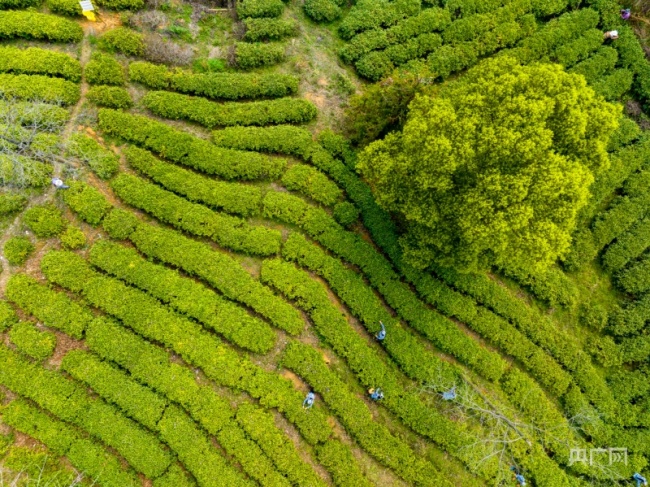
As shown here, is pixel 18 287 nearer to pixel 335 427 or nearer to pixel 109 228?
pixel 109 228

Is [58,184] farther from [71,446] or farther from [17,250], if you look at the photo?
[71,446]

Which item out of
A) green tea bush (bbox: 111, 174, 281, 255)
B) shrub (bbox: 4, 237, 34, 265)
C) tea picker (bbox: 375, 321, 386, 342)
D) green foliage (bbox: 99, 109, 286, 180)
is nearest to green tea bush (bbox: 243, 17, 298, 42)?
green foliage (bbox: 99, 109, 286, 180)

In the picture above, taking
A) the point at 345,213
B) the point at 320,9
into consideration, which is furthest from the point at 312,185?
the point at 320,9

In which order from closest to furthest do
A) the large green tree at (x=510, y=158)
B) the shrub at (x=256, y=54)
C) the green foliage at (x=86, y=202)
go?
the large green tree at (x=510, y=158), the green foliage at (x=86, y=202), the shrub at (x=256, y=54)

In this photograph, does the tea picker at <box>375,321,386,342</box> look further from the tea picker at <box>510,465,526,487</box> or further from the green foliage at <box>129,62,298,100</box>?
the green foliage at <box>129,62,298,100</box>

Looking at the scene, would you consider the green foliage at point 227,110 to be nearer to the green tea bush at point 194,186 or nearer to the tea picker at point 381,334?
the green tea bush at point 194,186

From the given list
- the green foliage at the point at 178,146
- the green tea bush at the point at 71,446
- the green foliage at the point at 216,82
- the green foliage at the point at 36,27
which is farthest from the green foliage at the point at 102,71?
the green tea bush at the point at 71,446
